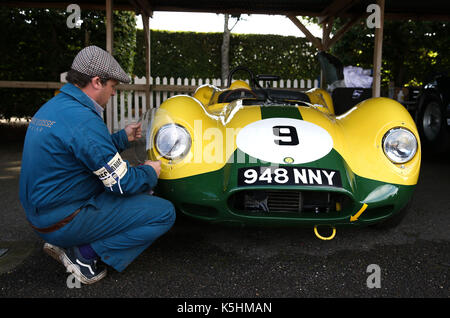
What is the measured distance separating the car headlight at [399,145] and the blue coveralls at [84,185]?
4.48ft

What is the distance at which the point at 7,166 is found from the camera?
4.55 metres

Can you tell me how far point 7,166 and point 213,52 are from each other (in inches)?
313

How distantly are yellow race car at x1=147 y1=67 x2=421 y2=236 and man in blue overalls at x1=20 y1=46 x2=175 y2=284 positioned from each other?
0.27 metres

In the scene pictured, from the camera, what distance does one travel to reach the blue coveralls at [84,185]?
167cm

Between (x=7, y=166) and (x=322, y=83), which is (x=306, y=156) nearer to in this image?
(x=7, y=166)

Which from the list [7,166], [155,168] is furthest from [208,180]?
[7,166]

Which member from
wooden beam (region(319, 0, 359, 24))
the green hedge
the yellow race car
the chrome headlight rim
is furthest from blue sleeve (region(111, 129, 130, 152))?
the green hedge

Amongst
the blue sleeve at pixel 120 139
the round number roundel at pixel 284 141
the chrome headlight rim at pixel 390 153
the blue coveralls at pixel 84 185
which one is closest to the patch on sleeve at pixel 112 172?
the blue coveralls at pixel 84 185

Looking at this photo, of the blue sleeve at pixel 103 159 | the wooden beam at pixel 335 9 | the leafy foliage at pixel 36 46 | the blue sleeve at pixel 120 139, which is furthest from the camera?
the leafy foliage at pixel 36 46

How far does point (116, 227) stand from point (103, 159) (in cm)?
35

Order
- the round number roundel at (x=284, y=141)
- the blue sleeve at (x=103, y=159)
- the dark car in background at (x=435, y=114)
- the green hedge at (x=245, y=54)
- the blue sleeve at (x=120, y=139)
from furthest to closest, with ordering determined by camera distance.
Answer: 1. the green hedge at (x=245, y=54)
2. the dark car in background at (x=435, y=114)
3. the blue sleeve at (x=120, y=139)
4. the round number roundel at (x=284, y=141)
5. the blue sleeve at (x=103, y=159)

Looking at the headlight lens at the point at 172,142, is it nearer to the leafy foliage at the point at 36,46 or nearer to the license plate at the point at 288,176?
the license plate at the point at 288,176

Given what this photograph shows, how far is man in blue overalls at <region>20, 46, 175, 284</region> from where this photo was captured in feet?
5.50

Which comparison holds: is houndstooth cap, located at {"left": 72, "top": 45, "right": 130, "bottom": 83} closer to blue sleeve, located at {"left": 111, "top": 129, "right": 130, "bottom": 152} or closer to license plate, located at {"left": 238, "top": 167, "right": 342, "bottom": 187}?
blue sleeve, located at {"left": 111, "top": 129, "right": 130, "bottom": 152}
